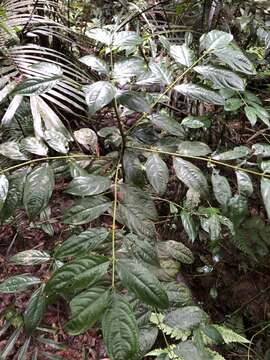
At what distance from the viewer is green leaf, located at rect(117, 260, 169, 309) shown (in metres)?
0.49

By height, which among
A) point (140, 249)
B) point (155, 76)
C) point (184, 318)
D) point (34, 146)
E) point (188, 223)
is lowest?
point (188, 223)

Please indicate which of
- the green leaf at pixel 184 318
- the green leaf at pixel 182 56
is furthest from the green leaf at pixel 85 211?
the green leaf at pixel 182 56

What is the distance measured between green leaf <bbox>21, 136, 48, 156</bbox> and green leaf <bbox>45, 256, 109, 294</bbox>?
0.25m

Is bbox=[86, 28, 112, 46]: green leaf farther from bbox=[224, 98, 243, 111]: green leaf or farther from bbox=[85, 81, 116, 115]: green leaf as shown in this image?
bbox=[224, 98, 243, 111]: green leaf

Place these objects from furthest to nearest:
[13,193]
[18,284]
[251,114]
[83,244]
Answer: [251,114], [18,284], [13,193], [83,244]

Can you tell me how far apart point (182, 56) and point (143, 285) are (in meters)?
0.48

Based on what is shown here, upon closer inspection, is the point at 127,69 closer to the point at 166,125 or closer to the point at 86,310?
the point at 166,125

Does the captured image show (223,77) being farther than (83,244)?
Yes

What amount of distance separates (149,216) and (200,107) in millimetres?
888

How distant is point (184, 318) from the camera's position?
0.63 m

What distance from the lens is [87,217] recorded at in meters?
0.62

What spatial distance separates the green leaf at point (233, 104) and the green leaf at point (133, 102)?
454mm

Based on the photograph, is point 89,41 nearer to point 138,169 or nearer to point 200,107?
point 200,107

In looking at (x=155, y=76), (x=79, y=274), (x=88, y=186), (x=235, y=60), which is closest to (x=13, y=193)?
(x=88, y=186)
